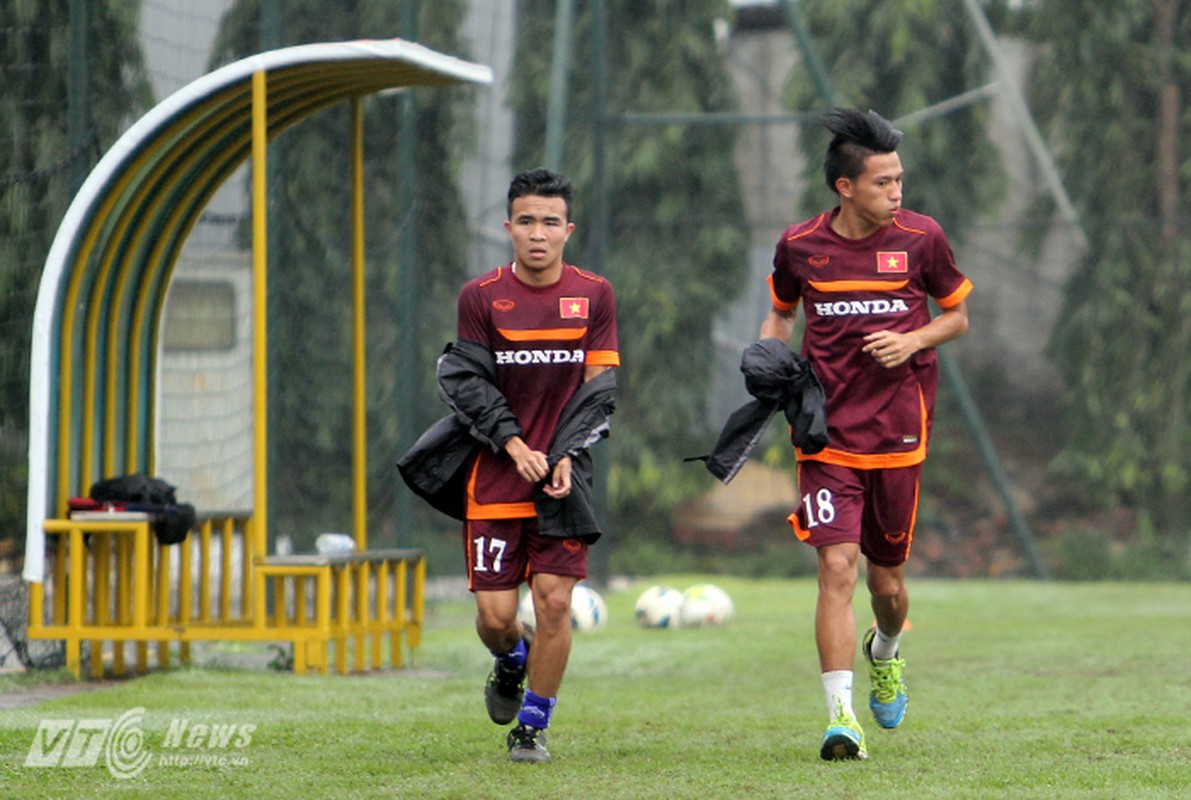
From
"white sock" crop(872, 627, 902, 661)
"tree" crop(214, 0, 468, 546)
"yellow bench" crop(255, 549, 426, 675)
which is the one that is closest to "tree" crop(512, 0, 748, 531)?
"tree" crop(214, 0, 468, 546)

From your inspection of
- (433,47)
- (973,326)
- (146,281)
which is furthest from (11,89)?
(973,326)

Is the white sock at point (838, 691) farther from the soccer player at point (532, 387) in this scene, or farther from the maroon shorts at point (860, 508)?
the soccer player at point (532, 387)

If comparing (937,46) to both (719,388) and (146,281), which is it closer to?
(719,388)

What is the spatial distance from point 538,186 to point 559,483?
3.18 feet

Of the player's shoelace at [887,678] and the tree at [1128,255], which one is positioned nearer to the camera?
the player's shoelace at [887,678]

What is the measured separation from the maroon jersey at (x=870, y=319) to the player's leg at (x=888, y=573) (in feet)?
0.35

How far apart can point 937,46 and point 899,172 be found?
12.8m

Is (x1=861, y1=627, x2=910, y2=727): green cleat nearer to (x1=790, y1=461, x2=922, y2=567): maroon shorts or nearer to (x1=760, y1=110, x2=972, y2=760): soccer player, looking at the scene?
(x1=790, y1=461, x2=922, y2=567): maroon shorts

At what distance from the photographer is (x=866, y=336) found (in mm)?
6422

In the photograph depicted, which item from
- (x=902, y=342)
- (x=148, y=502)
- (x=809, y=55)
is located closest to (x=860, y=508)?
(x=902, y=342)

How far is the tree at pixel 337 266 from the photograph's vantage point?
468 inches

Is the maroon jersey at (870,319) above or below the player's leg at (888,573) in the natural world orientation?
above

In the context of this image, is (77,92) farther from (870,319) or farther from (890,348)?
(890,348)

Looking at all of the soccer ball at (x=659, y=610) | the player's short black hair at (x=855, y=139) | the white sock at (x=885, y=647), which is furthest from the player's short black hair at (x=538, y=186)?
the soccer ball at (x=659, y=610)
